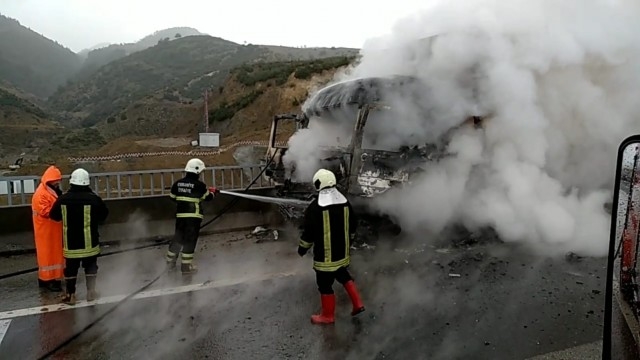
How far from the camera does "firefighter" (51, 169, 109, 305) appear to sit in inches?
203

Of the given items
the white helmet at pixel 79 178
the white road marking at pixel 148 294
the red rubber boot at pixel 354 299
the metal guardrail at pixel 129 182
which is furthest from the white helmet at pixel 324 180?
the metal guardrail at pixel 129 182

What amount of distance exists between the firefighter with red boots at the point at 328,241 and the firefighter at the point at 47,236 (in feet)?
9.64

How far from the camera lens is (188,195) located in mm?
6105

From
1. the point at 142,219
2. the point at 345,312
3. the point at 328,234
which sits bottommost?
the point at 345,312

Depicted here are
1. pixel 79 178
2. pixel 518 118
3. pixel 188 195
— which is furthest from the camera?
pixel 518 118

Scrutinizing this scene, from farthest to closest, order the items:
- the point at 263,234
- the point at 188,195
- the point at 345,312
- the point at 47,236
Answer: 1. the point at 263,234
2. the point at 188,195
3. the point at 47,236
4. the point at 345,312

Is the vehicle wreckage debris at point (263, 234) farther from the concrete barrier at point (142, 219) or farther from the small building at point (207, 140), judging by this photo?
the small building at point (207, 140)

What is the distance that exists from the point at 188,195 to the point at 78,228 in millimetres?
1333

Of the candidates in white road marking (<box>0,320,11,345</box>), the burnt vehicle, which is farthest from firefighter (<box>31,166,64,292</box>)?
the burnt vehicle

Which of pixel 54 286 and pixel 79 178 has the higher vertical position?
pixel 79 178

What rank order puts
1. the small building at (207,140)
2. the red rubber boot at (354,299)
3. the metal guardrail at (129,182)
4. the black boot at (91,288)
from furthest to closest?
the small building at (207,140), the metal guardrail at (129,182), the black boot at (91,288), the red rubber boot at (354,299)

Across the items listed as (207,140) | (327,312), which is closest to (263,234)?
(327,312)

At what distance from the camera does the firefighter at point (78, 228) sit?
5148mm

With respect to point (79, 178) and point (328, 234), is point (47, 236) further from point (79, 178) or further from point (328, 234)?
point (328, 234)
